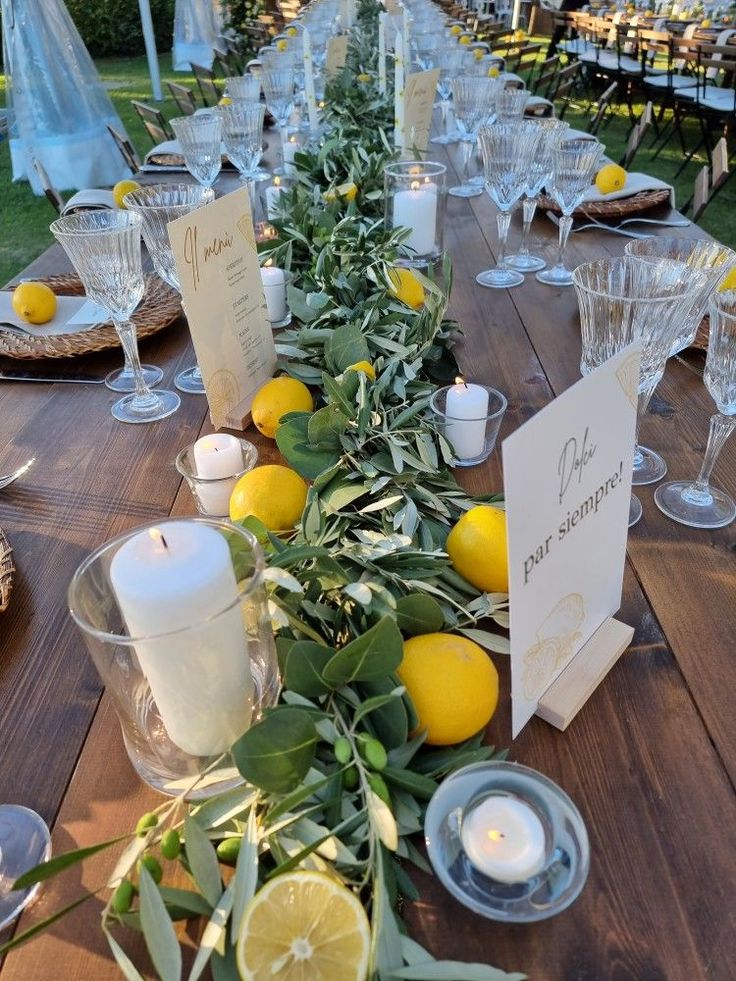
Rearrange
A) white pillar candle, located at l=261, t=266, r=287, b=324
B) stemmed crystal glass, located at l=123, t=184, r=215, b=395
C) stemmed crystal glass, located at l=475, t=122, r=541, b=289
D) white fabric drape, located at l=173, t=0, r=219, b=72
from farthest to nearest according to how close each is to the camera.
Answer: white fabric drape, located at l=173, t=0, r=219, b=72, stemmed crystal glass, located at l=475, t=122, r=541, b=289, white pillar candle, located at l=261, t=266, r=287, b=324, stemmed crystal glass, located at l=123, t=184, r=215, b=395

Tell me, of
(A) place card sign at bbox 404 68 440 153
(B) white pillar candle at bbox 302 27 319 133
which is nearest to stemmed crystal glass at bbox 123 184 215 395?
(A) place card sign at bbox 404 68 440 153

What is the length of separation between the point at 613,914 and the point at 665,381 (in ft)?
2.09

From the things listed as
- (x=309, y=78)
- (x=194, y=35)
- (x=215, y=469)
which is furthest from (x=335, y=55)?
(x=194, y=35)

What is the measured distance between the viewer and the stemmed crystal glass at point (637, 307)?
0.58m

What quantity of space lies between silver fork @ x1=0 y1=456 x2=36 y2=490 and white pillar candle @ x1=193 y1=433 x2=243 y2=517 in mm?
201

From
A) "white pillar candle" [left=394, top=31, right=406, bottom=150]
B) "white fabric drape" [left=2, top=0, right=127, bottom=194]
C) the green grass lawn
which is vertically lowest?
the green grass lawn

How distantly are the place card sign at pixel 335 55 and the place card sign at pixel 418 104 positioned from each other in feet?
2.47

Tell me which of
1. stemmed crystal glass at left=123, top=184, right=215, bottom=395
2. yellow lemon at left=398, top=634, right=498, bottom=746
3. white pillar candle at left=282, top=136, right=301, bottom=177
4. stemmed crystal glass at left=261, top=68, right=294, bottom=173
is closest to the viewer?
yellow lemon at left=398, top=634, right=498, bottom=746

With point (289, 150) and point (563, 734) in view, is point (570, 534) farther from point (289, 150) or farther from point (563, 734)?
point (289, 150)

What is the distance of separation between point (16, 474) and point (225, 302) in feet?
0.85

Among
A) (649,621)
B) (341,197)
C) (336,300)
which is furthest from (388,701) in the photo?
(341,197)

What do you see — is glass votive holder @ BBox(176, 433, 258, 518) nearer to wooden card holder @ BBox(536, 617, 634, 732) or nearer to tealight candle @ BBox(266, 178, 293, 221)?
wooden card holder @ BBox(536, 617, 634, 732)

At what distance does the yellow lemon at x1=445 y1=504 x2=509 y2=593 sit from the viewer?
1.62ft

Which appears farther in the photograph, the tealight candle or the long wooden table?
the tealight candle
